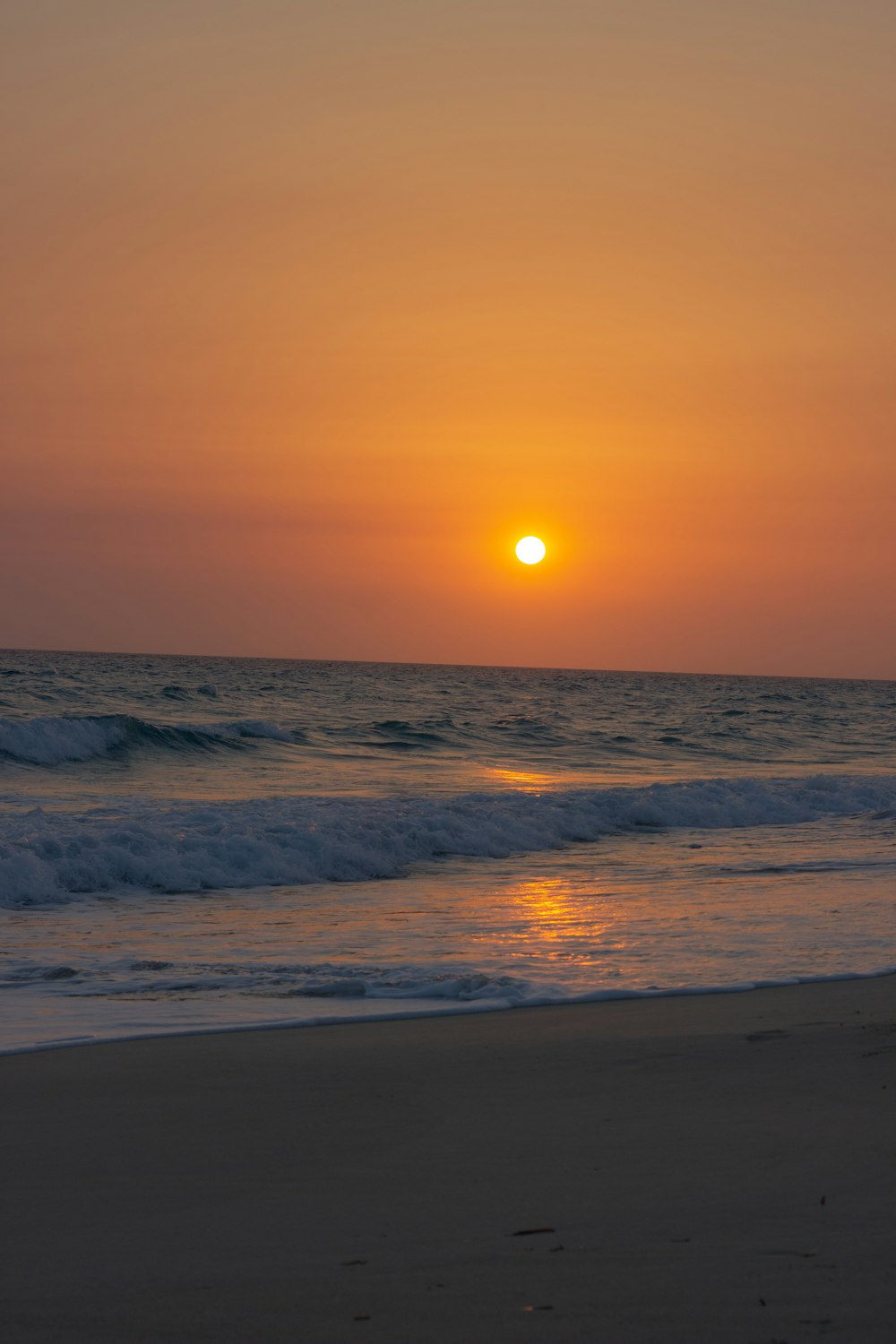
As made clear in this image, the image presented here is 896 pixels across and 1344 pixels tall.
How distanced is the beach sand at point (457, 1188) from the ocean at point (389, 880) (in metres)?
1.15

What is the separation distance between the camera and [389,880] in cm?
1288

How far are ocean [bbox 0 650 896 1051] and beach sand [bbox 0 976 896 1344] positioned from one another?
1149 millimetres

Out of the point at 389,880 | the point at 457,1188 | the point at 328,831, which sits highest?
the point at 457,1188

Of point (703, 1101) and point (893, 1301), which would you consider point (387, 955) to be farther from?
point (893, 1301)

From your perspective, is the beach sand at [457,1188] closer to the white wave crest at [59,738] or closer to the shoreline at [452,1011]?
the shoreline at [452,1011]

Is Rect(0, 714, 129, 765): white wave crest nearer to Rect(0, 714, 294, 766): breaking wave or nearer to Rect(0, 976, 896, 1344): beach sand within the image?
Rect(0, 714, 294, 766): breaking wave

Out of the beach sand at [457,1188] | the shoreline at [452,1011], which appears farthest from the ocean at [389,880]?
the beach sand at [457,1188]

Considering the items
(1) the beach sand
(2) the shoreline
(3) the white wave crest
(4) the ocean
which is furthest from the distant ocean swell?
(3) the white wave crest

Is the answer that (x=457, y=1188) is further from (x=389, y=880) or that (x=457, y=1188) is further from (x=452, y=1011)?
(x=389, y=880)

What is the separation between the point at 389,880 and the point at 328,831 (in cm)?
145

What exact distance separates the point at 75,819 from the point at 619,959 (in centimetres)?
922

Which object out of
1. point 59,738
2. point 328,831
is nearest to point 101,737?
point 59,738

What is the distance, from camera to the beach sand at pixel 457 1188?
2.94m

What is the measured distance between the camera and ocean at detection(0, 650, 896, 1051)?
7109mm
